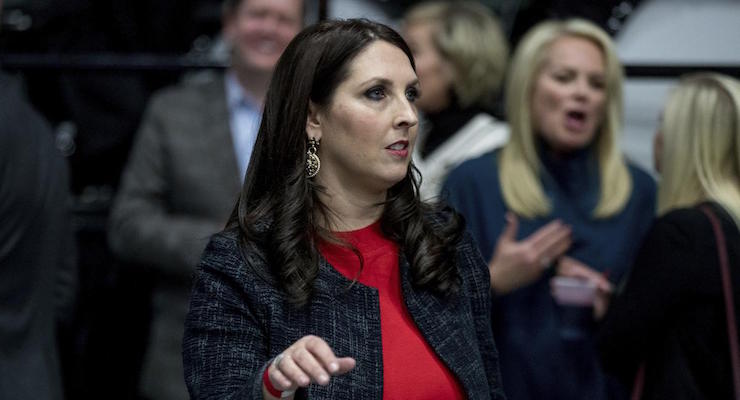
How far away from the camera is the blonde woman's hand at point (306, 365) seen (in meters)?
2.02

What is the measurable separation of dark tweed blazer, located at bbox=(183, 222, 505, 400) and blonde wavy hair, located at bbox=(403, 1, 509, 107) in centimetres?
187

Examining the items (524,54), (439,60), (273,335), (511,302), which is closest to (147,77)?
(439,60)

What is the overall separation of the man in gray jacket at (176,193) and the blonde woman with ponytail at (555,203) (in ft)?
2.45

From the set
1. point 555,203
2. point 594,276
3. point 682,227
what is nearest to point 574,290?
point 594,276

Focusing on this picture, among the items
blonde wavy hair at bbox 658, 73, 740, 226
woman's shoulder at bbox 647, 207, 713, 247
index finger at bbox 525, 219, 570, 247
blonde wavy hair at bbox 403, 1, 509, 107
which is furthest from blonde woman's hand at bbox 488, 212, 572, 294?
blonde wavy hair at bbox 403, 1, 509, 107

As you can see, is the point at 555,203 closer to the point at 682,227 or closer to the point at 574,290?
the point at 574,290

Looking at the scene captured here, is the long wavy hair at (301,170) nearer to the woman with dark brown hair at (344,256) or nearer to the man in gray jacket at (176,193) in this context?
the woman with dark brown hair at (344,256)

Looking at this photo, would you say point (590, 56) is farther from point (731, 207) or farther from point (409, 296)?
point (409, 296)

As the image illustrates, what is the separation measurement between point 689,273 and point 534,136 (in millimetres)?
928

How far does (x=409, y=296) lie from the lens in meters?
2.51

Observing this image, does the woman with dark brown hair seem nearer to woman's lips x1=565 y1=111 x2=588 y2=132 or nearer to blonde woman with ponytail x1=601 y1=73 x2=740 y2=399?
blonde woman with ponytail x1=601 y1=73 x2=740 y2=399

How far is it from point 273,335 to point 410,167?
1.83 feet

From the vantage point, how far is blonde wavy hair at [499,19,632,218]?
373cm

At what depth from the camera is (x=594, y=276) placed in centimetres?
362
